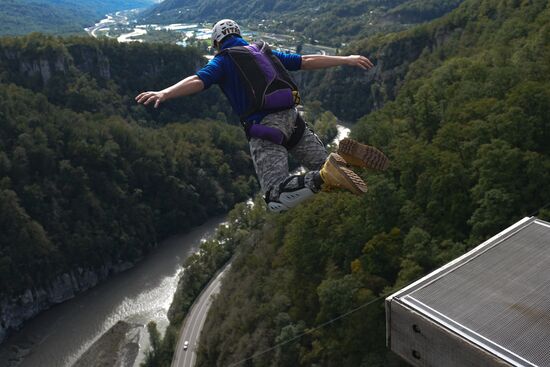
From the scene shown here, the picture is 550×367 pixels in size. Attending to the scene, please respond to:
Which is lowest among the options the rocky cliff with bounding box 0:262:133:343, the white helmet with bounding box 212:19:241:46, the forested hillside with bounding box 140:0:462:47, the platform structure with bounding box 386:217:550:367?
the rocky cliff with bounding box 0:262:133:343

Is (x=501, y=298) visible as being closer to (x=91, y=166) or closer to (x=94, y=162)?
(x=94, y=162)

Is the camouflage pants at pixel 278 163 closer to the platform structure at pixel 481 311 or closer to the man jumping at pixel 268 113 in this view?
the man jumping at pixel 268 113

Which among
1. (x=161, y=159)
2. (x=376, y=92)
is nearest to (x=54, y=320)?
(x=161, y=159)

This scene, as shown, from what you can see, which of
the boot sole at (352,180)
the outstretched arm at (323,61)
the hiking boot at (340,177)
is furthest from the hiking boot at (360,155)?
the outstretched arm at (323,61)

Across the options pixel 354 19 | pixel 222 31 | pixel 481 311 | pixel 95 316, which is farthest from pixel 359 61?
pixel 354 19

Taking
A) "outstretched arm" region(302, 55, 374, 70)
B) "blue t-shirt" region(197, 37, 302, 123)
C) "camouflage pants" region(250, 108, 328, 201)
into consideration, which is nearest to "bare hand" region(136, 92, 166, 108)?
"blue t-shirt" region(197, 37, 302, 123)

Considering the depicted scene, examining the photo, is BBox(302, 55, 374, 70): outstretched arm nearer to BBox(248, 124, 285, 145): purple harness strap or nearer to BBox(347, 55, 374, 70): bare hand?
BBox(347, 55, 374, 70): bare hand
